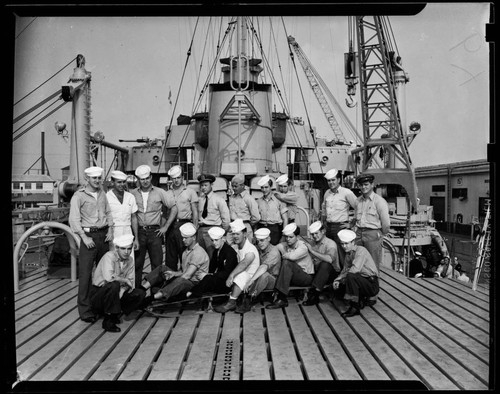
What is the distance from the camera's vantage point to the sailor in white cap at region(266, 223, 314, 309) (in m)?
5.33

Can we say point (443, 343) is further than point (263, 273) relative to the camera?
No

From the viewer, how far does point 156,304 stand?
17.4 feet

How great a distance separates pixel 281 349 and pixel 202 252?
1.57 metres

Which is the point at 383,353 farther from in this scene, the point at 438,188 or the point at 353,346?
the point at 438,188

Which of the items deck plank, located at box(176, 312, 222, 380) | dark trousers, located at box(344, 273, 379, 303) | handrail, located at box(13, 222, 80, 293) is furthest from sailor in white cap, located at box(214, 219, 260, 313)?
handrail, located at box(13, 222, 80, 293)

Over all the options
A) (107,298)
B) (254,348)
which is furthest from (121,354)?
(254,348)

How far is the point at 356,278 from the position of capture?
5047 millimetres

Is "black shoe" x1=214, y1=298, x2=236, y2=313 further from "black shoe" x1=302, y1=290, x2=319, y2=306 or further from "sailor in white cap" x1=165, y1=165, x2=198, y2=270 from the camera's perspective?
"sailor in white cap" x1=165, y1=165, x2=198, y2=270

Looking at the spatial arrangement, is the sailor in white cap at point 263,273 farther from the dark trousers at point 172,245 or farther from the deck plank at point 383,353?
the dark trousers at point 172,245

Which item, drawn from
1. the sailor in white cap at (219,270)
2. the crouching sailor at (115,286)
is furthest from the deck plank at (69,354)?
the sailor in white cap at (219,270)

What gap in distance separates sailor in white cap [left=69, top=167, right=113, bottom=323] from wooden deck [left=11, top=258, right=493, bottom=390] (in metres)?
0.30

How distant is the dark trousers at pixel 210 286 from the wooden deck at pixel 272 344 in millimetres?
243

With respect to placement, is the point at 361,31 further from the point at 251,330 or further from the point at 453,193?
the point at 251,330
